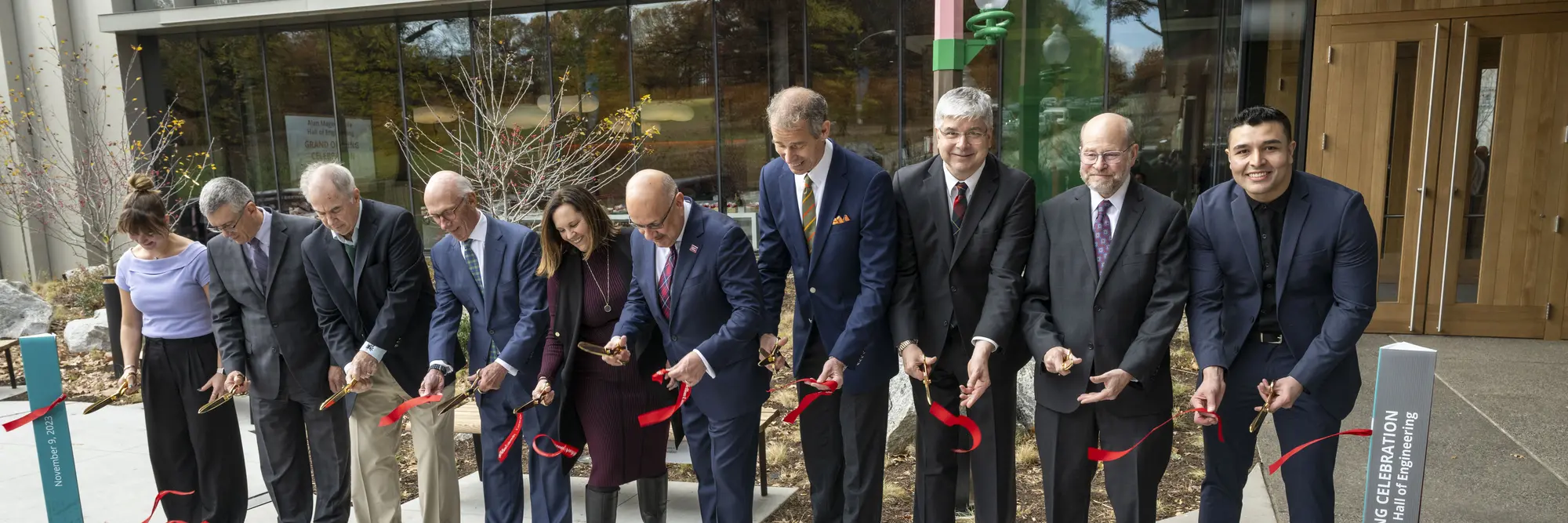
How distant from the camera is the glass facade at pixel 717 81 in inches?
435

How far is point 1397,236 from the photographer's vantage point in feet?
24.7

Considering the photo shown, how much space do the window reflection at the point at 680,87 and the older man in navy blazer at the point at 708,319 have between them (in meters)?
9.96

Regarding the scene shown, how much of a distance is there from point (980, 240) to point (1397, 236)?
5.93 meters

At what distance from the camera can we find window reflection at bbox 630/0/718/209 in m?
13.1

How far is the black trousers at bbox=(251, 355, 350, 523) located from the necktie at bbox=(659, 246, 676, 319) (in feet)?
5.16

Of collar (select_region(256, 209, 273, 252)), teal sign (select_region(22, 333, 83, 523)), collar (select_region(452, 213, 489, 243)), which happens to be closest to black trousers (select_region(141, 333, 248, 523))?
collar (select_region(256, 209, 273, 252))

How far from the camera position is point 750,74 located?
→ 13.1 metres

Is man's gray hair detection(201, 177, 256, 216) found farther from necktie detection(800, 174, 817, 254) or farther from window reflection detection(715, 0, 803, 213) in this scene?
window reflection detection(715, 0, 803, 213)

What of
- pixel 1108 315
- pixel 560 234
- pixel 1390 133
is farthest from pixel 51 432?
pixel 1390 133

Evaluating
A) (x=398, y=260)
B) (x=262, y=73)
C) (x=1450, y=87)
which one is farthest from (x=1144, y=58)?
(x=262, y=73)

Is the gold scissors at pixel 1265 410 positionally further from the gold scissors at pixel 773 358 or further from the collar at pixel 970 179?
the gold scissors at pixel 773 358

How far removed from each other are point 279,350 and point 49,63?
14.8m

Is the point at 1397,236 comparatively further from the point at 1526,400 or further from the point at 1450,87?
Result: the point at 1526,400

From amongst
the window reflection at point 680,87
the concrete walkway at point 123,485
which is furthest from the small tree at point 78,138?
the concrete walkway at point 123,485
